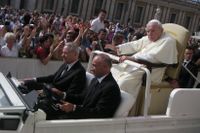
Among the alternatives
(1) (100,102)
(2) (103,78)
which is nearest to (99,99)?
(1) (100,102)

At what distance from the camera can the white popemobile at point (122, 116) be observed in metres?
3.43

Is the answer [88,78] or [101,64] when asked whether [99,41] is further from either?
[101,64]

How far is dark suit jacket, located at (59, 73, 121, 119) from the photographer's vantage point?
4188 mm

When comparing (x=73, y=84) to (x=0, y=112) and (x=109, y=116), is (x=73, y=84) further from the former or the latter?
(x=0, y=112)

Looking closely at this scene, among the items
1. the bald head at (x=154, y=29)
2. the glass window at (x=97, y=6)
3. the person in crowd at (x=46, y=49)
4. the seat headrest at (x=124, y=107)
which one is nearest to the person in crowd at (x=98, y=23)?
the person in crowd at (x=46, y=49)

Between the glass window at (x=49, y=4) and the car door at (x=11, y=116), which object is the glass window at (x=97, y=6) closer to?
the glass window at (x=49, y=4)

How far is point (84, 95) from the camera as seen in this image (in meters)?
4.80

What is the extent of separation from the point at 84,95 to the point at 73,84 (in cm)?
22

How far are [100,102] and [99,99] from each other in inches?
3.3

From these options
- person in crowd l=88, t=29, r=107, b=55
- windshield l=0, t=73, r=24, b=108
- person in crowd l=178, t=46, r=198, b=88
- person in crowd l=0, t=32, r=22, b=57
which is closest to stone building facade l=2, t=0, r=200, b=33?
person in crowd l=88, t=29, r=107, b=55

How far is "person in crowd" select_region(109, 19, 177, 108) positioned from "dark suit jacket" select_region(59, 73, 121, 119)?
27.0 inches

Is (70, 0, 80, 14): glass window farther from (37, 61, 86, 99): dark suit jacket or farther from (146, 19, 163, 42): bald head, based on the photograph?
(37, 61, 86, 99): dark suit jacket

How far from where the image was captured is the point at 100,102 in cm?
426

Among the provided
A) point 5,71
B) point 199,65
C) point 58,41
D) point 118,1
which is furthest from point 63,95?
point 118,1
